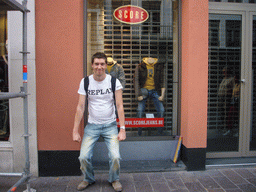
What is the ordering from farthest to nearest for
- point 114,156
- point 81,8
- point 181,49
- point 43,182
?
1. point 181,49
2. point 81,8
3. point 43,182
4. point 114,156

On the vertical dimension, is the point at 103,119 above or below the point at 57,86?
below

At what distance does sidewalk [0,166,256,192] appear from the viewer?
3297 mm

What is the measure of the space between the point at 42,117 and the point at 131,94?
1.85 m

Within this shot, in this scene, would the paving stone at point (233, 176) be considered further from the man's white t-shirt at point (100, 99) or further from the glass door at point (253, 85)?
the man's white t-shirt at point (100, 99)

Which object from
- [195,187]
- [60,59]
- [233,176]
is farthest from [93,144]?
[233,176]

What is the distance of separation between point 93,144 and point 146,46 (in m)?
2.42

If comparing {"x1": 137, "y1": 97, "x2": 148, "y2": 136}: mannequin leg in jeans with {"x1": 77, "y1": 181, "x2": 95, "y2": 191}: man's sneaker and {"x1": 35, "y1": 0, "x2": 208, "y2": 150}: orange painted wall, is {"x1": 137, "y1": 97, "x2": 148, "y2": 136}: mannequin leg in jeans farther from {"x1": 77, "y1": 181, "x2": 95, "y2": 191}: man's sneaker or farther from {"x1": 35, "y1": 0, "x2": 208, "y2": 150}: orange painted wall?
{"x1": 77, "y1": 181, "x2": 95, "y2": 191}: man's sneaker

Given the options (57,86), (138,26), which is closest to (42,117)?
(57,86)

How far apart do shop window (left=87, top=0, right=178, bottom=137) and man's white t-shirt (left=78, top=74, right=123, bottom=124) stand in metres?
1.36

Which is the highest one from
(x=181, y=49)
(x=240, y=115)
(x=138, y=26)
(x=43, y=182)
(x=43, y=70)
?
(x=138, y=26)

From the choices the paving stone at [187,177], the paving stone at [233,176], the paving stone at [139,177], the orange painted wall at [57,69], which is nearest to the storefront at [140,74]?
the orange painted wall at [57,69]

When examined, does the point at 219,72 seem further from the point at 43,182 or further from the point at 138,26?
the point at 43,182

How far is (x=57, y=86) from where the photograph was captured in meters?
3.69

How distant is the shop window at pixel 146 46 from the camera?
4.43 metres
